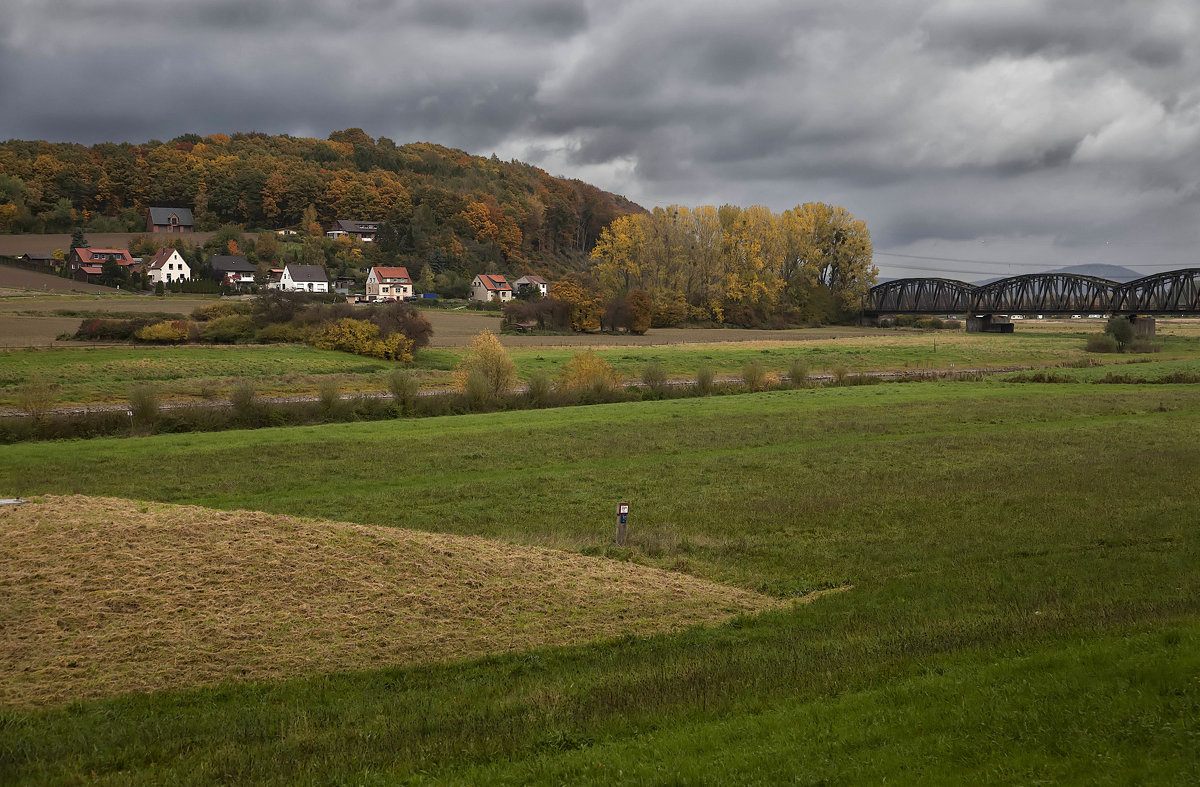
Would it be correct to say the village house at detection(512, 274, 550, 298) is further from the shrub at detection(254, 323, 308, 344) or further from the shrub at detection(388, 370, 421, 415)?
the shrub at detection(388, 370, 421, 415)

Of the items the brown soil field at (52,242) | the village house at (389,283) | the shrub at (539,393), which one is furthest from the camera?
the village house at (389,283)

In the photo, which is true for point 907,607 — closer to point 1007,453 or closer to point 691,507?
point 691,507

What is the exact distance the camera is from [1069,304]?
5172 inches

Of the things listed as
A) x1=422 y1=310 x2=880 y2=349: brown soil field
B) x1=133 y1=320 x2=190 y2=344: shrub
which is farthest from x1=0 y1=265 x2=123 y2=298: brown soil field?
x1=133 y1=320 x2=190 y2=344: shrub

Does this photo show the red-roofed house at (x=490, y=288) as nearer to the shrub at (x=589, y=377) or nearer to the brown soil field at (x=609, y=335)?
the brown soil field at (x=609, y=335)

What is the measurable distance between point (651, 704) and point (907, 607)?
606cm

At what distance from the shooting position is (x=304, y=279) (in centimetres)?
Result: 13188

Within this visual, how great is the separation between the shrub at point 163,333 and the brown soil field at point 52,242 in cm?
7722

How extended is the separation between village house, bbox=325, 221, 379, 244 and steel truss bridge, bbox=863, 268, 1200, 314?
311 feet

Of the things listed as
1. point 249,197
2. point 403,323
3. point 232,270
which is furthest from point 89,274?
point 403,323

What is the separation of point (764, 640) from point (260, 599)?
24.1 feet

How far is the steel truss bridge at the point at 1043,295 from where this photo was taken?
118812mm

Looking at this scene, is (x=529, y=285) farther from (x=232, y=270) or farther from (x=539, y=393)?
(x=539, y=393)

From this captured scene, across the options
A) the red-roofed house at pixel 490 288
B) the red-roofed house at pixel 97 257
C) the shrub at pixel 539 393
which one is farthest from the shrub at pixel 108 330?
the red-roofed house at pixel 490 288
